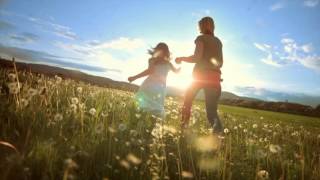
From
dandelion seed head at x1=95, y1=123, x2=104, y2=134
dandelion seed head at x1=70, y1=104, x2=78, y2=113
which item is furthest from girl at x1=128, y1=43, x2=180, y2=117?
dandelion seed head at x1=95, y1=123, x2=104, y2=134

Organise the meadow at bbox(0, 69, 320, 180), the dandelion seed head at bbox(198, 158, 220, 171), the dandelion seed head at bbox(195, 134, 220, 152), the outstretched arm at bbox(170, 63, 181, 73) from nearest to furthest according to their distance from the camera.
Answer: the meadow at bbox(0, 69, 320, 180) → the dandelion seed head at bbox(198, 158, 220, 171) → the dandelion seed head at bbox(195, 134, 220, 152) → the outstretched arm at bbox(170, 63, 181, 73)

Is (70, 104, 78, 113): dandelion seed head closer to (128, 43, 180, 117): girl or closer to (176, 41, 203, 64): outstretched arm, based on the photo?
(176, 41, 203, 64): outstretched arm

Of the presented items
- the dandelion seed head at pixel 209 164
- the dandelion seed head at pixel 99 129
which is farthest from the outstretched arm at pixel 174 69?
the dandelion seed head at pixel 99 129

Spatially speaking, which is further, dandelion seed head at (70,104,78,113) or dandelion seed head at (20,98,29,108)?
dandelion seed head at (70,104,78,113)

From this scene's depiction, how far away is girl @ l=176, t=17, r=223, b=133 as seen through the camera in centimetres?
816

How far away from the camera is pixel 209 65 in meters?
8.19

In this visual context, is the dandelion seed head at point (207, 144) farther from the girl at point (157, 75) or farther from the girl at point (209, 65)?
the girl at point (157, 75)

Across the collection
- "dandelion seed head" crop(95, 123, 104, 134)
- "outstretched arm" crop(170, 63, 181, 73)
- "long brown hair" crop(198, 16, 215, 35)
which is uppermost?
"long brown hair" crop(198, 16, 215, 35)

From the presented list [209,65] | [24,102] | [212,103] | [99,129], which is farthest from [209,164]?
[209,65]

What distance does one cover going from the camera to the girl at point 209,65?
816cm

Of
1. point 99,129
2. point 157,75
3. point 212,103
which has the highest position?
point 157,75

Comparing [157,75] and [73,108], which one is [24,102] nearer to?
[73,108]

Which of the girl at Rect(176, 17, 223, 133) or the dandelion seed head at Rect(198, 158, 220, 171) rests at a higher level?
the girl at Rect(176, 17, 223, 133)

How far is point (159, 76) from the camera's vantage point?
33.0ft
